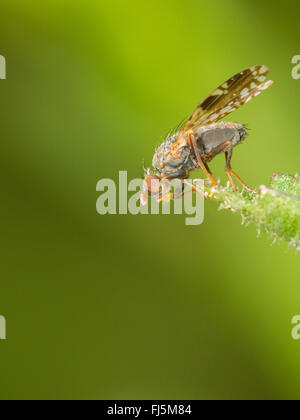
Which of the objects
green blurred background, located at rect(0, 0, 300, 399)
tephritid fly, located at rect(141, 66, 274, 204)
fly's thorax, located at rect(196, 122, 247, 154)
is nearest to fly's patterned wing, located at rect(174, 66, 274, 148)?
tephritid fly, located at rect(141, 66, 274, 204)

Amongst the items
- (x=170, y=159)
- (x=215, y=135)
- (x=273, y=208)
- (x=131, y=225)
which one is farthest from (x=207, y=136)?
(x=131, y=225)

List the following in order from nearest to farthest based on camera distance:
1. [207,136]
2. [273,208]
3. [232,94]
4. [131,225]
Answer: [273,208]
[232,94]
[207,136]
[131,225]

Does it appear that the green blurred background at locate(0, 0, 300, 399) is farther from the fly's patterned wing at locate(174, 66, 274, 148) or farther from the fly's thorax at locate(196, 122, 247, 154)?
the fly's patterned wing at locate(174, 66, 274, 148)

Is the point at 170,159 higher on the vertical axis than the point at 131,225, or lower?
lower

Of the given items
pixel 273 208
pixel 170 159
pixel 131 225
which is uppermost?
pixel 131 225

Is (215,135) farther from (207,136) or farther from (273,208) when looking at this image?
(273,208)

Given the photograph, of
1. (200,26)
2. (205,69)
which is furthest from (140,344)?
(200,26)

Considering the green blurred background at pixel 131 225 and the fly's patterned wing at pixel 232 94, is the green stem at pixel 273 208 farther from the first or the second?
the green blurred background at pixel 131 225

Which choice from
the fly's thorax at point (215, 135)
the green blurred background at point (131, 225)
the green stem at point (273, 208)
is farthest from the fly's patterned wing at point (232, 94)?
the green blurred background at point (131, 225)
